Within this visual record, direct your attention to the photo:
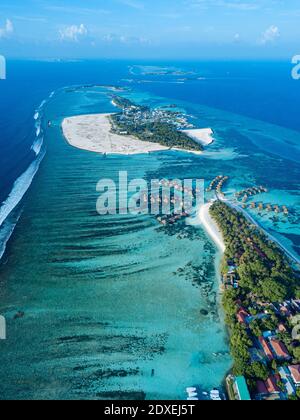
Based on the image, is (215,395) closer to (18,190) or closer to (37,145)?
(18,190)

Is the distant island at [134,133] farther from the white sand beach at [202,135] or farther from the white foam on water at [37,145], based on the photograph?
the white foam on water at [37,145]

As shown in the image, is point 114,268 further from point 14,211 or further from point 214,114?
point 214,114

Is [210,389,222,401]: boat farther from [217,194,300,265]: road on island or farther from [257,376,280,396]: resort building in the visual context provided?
[217,194,300,265]: road on island

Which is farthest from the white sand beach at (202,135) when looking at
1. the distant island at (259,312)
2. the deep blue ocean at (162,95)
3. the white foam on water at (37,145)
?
the distant island at (259,312)

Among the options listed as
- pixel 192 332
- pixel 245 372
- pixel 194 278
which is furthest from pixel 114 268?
pixel 245 372

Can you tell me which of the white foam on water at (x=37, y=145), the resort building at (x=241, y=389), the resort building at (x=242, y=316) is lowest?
the resort building at (x=241, y=389)

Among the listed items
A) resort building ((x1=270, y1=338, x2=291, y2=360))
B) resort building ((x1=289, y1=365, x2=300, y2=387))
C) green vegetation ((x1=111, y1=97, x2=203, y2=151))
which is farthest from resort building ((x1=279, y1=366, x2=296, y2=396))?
green vegetation ((x1=111, y1=97, x2=203, y2=151))
